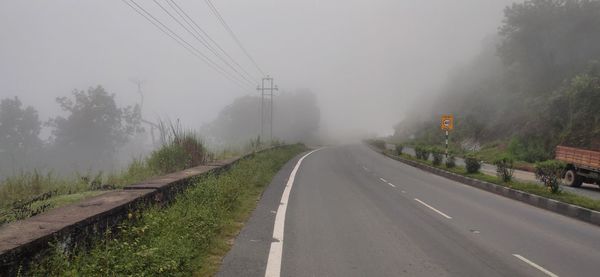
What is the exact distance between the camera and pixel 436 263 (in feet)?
21.8

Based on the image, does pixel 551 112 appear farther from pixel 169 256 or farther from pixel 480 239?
pixel 169 256

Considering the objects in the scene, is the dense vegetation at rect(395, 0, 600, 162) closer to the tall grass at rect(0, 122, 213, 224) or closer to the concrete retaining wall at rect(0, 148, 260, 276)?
the tall grass at rect(0, 122, 213, 224)

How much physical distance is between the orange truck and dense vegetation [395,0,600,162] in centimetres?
1429

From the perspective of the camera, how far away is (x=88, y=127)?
67.2 metres

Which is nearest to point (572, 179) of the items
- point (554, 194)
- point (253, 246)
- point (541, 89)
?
point (554, 194)

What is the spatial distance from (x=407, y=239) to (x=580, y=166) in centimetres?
1632

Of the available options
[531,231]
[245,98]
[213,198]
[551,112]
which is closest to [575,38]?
[551,112]

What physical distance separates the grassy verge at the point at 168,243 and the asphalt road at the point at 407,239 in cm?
35

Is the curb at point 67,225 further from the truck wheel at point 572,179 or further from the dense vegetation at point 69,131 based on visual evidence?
the dense vegetation at point 69,131

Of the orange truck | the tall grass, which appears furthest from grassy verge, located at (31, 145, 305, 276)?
the orange truck

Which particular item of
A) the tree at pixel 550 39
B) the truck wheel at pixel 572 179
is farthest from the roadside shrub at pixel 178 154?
the tree at pixel 550 39

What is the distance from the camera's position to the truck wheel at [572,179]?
21109mm

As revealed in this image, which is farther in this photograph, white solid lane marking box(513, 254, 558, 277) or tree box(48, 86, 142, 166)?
tree box(48, 86, 142, 166)

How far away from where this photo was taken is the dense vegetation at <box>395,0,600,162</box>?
36531mm
